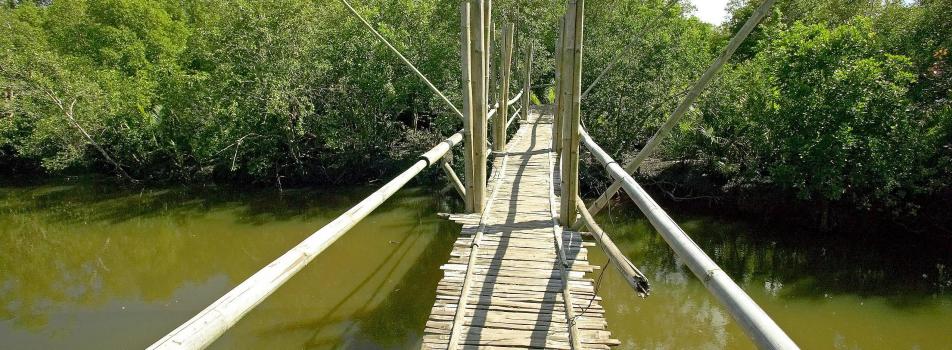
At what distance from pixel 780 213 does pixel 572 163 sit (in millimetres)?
5847

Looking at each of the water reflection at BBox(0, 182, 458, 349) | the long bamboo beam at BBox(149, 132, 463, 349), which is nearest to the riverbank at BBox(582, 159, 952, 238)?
the water reflection at BBox(0, 182, 458, 349)

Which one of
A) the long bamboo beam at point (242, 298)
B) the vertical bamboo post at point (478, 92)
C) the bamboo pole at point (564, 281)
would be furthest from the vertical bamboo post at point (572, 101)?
the long bamboo beam at point (242, 298)

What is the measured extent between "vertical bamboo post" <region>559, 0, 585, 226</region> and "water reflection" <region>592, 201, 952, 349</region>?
708mm

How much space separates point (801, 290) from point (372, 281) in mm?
4851

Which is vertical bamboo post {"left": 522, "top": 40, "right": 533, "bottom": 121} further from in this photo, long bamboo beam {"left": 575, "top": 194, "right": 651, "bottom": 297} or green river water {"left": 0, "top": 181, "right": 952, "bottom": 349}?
long bamboo beam {"left": 575, "top": 194, "right": 651, "bottom": 297}

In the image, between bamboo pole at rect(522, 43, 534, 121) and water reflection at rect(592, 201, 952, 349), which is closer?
water reflection at rect(592, 201, 952, 349)

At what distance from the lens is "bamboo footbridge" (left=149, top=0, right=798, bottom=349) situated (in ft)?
4.21

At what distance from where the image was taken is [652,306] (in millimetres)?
5574

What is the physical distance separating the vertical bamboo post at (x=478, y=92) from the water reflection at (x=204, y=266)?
1.80 metres

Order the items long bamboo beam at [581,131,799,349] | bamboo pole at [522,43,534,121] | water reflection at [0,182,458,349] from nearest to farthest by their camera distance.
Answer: long bamboo beam at [581,131,799,349] < water reflection at [0,182,458,349] < bamboo pole at [522,43,534,121]

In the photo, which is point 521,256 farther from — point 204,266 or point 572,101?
point 204,266

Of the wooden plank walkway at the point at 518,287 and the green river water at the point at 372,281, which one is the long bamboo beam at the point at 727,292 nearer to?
the wooden plank walkway at the point at 518,287

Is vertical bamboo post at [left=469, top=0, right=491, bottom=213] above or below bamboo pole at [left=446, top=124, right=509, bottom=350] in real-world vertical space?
above

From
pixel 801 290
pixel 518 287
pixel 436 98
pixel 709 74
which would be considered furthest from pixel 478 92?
pixel 436 98
